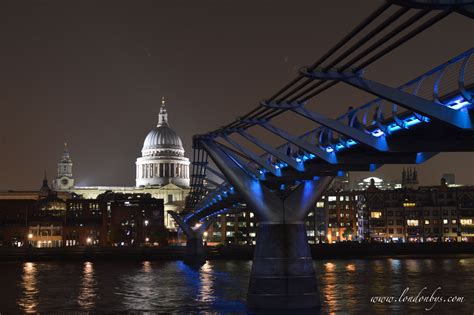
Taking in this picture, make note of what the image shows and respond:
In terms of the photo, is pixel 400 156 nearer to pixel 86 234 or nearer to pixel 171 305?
pixel 171 305

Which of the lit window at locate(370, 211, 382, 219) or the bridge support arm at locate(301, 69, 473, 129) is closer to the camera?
the bridge support arm at locate(301, 69, 473, 129)

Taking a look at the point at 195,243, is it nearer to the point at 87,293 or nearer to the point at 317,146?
the point at 87,293

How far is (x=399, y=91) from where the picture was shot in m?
21.8

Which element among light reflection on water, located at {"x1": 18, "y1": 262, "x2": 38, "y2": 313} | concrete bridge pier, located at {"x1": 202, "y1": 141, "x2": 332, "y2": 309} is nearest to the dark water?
light reflection on water, located at {"x1": 18, "y1": 262, "x2": 38, "y2": 313}

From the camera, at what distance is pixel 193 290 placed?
56.4 m

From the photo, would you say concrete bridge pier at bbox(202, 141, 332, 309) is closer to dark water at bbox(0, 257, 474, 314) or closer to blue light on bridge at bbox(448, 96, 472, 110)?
dark water at bbox(0, 257, 474, 314)

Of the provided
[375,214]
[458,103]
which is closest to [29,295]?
[458,103]

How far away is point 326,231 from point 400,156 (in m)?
142

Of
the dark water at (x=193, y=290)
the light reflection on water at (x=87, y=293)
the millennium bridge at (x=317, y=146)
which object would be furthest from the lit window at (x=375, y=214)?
the millennium bridge at (x=317, y=146)

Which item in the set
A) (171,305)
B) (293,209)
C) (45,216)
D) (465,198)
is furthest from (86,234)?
(293,209)

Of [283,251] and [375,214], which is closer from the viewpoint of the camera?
[283,251]

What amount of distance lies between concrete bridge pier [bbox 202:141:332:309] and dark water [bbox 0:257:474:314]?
232cm

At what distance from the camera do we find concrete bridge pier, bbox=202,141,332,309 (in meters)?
37.7

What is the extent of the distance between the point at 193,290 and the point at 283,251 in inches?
792
